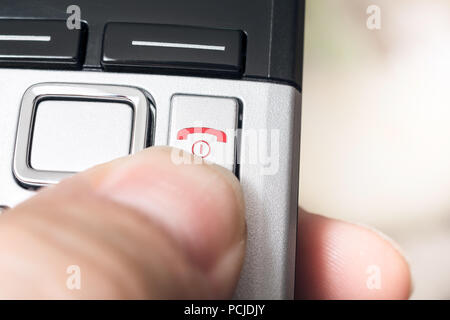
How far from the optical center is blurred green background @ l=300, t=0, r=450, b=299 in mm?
691

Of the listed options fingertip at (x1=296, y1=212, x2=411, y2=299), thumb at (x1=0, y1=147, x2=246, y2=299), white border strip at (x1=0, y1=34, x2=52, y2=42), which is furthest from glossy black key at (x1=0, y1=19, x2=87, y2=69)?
fingertip at (x1=296, y1=212, x2=411, y2=299)

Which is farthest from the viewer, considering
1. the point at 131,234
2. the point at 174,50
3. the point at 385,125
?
the point at 385,125

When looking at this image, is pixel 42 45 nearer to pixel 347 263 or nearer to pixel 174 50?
pixel 174 50

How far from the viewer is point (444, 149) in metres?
0.72

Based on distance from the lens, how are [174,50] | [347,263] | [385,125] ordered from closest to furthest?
[174,50], [347,263], [385,125]

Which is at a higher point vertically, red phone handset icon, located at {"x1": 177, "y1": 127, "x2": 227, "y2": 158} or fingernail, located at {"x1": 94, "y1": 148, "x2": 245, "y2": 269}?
red phone handset icon, located at {"x1": 177, "y1": 127, "x2": 227, "y2": 158}

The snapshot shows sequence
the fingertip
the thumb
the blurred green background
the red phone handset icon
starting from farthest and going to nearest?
the blurred green background, the fingertip, the red phone handset icon, the thumb

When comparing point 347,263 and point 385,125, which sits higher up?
point 385,125

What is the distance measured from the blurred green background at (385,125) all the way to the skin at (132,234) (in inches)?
17.1

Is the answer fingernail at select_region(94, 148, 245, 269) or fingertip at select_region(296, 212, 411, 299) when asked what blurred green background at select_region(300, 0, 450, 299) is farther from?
fingernail at select_region(94, 148, 245, 269)

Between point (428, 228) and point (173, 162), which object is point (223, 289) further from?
point (428, 228)

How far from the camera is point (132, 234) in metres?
0.23

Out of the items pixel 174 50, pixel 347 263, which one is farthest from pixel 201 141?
pixel 347 263
